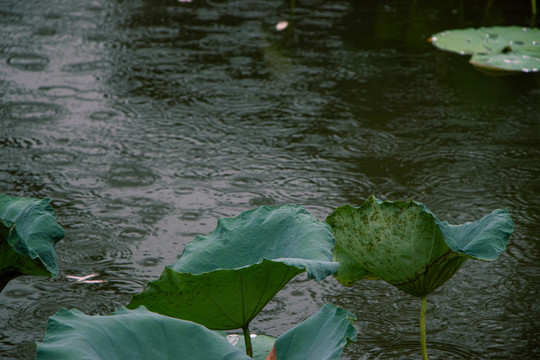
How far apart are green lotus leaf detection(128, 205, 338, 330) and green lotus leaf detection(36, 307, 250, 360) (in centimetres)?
9

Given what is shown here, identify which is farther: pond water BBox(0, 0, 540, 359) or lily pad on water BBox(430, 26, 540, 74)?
lily pad on water BBox(430, 26, 540, 74)

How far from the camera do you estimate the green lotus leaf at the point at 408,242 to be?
1.14 meters

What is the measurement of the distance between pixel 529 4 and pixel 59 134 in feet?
10.6

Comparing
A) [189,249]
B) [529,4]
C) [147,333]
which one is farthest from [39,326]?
[529,4]

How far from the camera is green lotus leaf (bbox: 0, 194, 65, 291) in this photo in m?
1.10

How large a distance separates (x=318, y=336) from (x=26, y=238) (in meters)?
0.52

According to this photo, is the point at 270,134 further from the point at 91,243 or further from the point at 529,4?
the point at 529,4

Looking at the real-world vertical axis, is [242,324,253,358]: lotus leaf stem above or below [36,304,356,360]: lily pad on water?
below

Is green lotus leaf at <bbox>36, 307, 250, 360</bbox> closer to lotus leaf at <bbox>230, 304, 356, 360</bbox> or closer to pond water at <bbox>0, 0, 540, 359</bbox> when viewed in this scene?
lotus leaf at <bbox>230, 304, 356, 360</bbox>

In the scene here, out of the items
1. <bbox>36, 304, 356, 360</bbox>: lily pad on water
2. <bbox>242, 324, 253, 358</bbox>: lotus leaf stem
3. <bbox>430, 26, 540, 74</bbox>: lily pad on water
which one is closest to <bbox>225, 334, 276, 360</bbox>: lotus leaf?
<bbox>242, 324, 253, 358</bbox>: lotus leaf stem

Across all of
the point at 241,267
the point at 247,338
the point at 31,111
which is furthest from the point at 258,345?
the point at 31,111

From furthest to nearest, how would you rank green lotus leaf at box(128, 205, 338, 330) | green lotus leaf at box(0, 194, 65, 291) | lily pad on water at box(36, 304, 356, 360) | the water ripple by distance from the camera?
1. the water ripple
2. green lotus leaf at box(0, 194, 65, 291)
3. green lotus leaf at box(128, 205, 338, 330)
4. lily pad on water at box(36, 304, 356, 360)

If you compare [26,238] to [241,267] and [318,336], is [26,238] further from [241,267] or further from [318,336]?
[318,336]

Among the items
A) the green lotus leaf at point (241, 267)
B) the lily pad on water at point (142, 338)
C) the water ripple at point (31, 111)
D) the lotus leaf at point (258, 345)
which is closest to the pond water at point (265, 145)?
the water ripple at point (31, 111)
